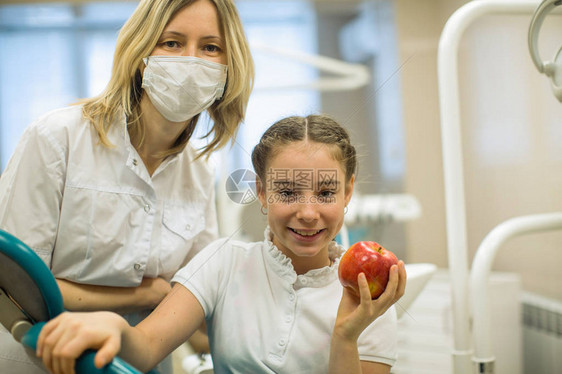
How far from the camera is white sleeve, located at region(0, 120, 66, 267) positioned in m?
0.65

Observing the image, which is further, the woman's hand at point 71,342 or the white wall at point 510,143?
the white wall at point 510,143

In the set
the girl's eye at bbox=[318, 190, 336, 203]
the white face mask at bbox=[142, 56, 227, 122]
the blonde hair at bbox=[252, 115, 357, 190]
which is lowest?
the girl's eye at bbox=[318, 190, 336, 203]

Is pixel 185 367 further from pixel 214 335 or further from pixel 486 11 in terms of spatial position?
pixel 486 11

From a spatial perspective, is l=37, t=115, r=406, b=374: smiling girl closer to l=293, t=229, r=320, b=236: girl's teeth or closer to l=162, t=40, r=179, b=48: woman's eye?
l=293, t=229, r=320, b=236: girl's teeth

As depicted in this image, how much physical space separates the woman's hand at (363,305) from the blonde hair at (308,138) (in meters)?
0.12

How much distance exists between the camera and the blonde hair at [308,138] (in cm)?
54

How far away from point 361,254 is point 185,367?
33 centimetres

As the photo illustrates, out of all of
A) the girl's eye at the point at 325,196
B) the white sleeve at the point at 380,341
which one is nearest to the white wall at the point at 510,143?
the white sleeve at the point at 380,341

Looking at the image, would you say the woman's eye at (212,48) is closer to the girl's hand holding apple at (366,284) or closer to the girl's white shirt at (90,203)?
the girl's white shirt at (90,203)

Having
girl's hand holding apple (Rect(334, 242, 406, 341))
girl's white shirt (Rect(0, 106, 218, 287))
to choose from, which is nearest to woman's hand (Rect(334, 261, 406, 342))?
girl's hand holding apple (Rect(334, 242, 406, 341))

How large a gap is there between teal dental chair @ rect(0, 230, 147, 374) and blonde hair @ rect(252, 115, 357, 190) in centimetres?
24

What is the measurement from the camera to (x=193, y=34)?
63 cm

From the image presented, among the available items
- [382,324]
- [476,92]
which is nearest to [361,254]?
[382,324]

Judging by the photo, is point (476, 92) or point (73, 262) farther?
point (476, 92)
